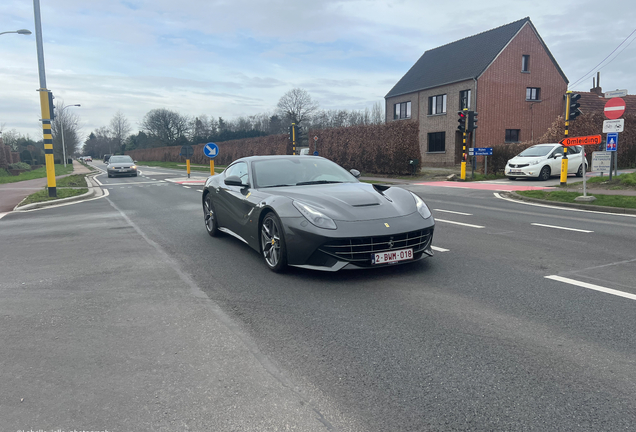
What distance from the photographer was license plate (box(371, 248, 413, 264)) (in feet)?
15.9

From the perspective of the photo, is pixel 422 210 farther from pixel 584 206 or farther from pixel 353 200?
pixel 584 206

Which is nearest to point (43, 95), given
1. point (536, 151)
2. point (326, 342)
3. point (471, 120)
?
point (326, 342)

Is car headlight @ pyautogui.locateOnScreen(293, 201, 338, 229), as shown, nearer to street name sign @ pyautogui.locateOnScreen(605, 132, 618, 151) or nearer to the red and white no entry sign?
the red and white no entry sign

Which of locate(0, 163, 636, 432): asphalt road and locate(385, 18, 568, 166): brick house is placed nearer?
locate(0, 163, 636, 432): asphalt road

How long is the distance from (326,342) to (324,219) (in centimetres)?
172

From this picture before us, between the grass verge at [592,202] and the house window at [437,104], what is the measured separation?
22916mm

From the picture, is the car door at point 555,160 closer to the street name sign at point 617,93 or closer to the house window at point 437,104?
the street name sign at point 617,93

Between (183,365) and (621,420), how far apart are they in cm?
254

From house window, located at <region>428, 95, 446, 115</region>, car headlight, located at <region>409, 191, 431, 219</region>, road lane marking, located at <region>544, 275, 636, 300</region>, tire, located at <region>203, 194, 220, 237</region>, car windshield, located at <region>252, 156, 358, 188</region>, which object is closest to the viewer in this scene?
road lane marking, located at <region>544, 275, 636, 300</region>

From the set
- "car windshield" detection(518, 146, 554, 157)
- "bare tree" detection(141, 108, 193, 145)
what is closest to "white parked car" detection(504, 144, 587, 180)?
"car windshield" detection(518, 146, 554, 157)

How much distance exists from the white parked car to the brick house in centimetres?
1232

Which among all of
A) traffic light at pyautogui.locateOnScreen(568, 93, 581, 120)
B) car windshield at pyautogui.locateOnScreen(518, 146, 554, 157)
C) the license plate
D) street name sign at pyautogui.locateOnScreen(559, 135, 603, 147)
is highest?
traffic light at pyautogui.locateOnScreen(568, 93, 581, 120)

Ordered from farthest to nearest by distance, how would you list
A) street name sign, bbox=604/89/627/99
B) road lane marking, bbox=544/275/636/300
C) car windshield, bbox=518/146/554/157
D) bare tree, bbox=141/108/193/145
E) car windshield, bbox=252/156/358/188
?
1. bare tree, bbox=141/108/193/145
2. car windshield, bbox=518/146/554/157
3. street name sign, bbox=604/89/627/99
4. car windshield, bbox=252/156/358/188
5. road lane marking, bbox=544/275/636/300

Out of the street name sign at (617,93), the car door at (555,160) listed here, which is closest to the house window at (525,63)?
the car door at (555,160)
